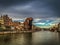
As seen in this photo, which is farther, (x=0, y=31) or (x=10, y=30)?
(x=10, y=30)

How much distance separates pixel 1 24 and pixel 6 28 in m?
3.07

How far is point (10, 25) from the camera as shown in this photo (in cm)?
4509

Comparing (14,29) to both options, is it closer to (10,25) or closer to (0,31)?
(10,25)

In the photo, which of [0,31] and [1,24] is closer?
[0,31]

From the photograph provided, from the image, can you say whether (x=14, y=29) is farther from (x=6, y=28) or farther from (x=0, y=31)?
(x=0, y=31)

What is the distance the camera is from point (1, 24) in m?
46.8

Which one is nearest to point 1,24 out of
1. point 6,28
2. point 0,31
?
point 6,28

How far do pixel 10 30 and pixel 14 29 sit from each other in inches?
50.4

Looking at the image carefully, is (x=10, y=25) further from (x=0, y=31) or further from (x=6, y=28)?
(x=0, y=31)

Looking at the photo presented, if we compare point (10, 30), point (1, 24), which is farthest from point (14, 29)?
point (1, 24)

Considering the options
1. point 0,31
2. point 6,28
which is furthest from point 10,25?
point 0,31

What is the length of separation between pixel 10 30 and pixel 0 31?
16.5 feet

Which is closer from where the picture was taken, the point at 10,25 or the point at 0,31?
the point at 0,31

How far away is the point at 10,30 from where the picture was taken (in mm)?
45594
